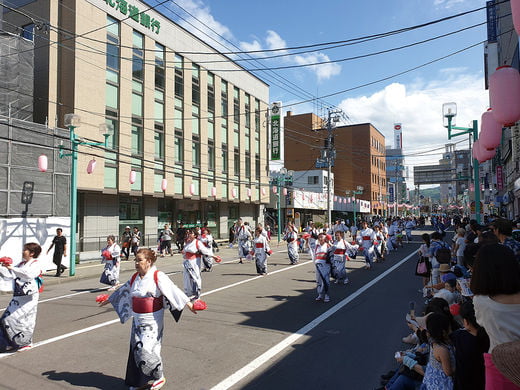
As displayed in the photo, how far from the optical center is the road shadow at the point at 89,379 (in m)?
4.33

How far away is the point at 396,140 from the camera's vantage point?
481 ft

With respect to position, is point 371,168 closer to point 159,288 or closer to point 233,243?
point 233,243

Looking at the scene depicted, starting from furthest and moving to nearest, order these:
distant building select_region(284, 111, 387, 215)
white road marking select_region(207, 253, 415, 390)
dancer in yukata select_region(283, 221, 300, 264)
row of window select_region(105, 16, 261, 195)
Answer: distant building select_region(284, 111, 387, 215), row of window select_region(105, 16, 261, 195), dancer in yukata select_region(283, 221, 300, 264), white road marking select_region(207, 253, 415, 390)

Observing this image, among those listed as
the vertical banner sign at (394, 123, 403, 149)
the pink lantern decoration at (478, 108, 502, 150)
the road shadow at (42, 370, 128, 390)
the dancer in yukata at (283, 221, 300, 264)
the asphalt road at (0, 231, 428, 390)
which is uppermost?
the vertical banner sign at (394, 123, 403, 149)

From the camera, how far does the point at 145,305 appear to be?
431 cm

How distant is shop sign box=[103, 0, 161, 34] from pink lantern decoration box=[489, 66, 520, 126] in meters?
17.8

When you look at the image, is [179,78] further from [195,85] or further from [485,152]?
[485,152]

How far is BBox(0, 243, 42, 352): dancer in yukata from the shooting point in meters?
5.47

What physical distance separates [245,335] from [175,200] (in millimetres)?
19543

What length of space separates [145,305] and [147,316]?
127 millimetres

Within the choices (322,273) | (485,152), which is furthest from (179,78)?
(485,152)

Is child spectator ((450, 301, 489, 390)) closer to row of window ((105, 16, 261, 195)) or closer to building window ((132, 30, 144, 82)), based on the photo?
row of window ((105, 16, 261, 195))

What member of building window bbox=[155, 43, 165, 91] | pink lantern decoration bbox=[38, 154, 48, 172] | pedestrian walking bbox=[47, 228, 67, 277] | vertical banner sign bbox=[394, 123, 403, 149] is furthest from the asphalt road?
vertical banner sign bbox=[394, 123, 403, 149]

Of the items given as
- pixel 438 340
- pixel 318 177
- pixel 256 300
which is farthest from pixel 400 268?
pixel 318 177
